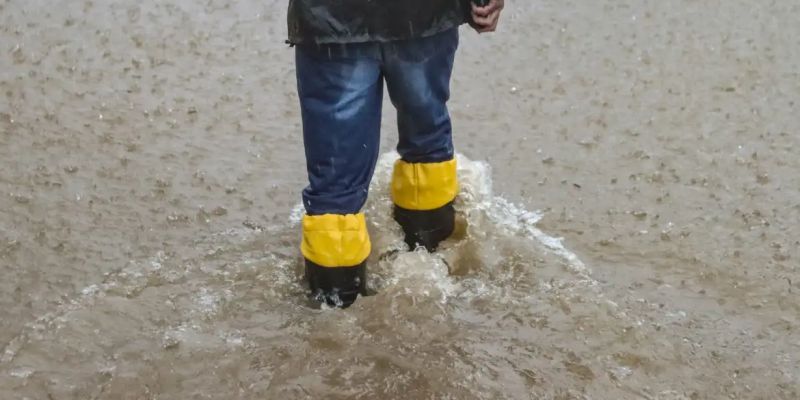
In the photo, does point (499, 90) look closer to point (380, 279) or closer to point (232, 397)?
point (380, 279)

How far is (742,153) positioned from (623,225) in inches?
19.7

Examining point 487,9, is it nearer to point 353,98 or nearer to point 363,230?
point 353,98

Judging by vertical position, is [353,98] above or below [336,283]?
above

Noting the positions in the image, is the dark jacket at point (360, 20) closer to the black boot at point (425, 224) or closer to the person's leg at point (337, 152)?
the person's leg at point (337, 152)

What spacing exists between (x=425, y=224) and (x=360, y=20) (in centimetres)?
55

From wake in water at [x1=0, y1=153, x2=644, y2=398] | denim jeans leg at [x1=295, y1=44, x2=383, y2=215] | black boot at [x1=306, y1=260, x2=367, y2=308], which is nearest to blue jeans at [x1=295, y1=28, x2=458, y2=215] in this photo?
denim jeans leg at [x1=295, y1=44, x2=383, y2=215]

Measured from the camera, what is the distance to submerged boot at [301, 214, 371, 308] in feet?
5.81

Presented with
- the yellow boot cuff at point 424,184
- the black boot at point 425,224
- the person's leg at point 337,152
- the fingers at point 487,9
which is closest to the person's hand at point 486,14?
the fingers at point 487,9

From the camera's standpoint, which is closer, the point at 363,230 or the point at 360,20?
the point at 360,20

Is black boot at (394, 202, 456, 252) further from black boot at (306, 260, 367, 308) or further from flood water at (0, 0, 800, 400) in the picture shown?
black boot at (306, 260, 367, 308)

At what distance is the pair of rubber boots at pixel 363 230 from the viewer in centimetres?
178

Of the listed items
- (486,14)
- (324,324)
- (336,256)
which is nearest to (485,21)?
(486,14)

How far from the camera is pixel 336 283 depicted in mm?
1833

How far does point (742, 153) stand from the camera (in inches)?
97.7
